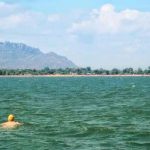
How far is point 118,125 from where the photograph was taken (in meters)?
39.6

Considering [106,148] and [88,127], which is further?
[88,127]

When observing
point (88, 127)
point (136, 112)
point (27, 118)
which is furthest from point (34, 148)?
point (136, 112)

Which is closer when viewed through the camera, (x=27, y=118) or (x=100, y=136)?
(x=100, y=136)

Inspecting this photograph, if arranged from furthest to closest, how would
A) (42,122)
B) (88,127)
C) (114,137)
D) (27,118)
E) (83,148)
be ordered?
(27,118), (42,122), (88,127), (114,137), (83,148)

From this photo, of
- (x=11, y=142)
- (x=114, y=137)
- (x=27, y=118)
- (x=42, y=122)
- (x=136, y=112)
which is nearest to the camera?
(x=11, y=142)

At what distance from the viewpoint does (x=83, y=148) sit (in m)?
28.6

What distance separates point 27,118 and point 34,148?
17.1 metres

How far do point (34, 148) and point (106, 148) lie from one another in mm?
3915

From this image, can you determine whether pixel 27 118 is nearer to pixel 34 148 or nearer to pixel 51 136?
pixel 51 136

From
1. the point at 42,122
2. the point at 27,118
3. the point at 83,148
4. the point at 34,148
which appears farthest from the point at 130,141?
the point at 27,118

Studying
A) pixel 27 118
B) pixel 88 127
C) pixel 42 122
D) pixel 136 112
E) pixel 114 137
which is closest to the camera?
pixel 114 137

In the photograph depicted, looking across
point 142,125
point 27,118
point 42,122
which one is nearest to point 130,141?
point 142,125

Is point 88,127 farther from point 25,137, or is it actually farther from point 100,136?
point 25,137

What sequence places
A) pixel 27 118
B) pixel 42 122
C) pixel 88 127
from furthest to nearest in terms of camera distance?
pixel 27 118 → pixel 42 122 → pixel 88 127
